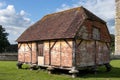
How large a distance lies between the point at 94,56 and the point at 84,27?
3359 mm

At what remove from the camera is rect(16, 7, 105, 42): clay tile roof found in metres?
21.8

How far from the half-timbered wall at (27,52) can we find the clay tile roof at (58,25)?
69 centimetres

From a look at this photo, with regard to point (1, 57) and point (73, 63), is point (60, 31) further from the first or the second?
point (1, 57)

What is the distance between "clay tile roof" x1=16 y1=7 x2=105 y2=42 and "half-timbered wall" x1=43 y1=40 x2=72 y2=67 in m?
0.59

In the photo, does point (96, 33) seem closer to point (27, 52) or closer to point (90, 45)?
point (90, 45)

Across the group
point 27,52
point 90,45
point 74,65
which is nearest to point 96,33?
point 90,45

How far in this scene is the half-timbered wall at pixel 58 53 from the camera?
20906 millimetres

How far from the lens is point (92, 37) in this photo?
904 inches

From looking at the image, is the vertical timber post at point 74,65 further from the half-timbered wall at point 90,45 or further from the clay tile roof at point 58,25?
the clay tile roof at point 58,25

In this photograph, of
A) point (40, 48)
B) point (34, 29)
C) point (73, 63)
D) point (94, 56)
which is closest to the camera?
point (73, 63)

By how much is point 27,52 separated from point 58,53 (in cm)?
608

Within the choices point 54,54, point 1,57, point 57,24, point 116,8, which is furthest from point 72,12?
point 116,8

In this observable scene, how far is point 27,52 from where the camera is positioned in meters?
26.9

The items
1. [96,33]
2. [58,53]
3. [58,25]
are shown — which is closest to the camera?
[58,53]
